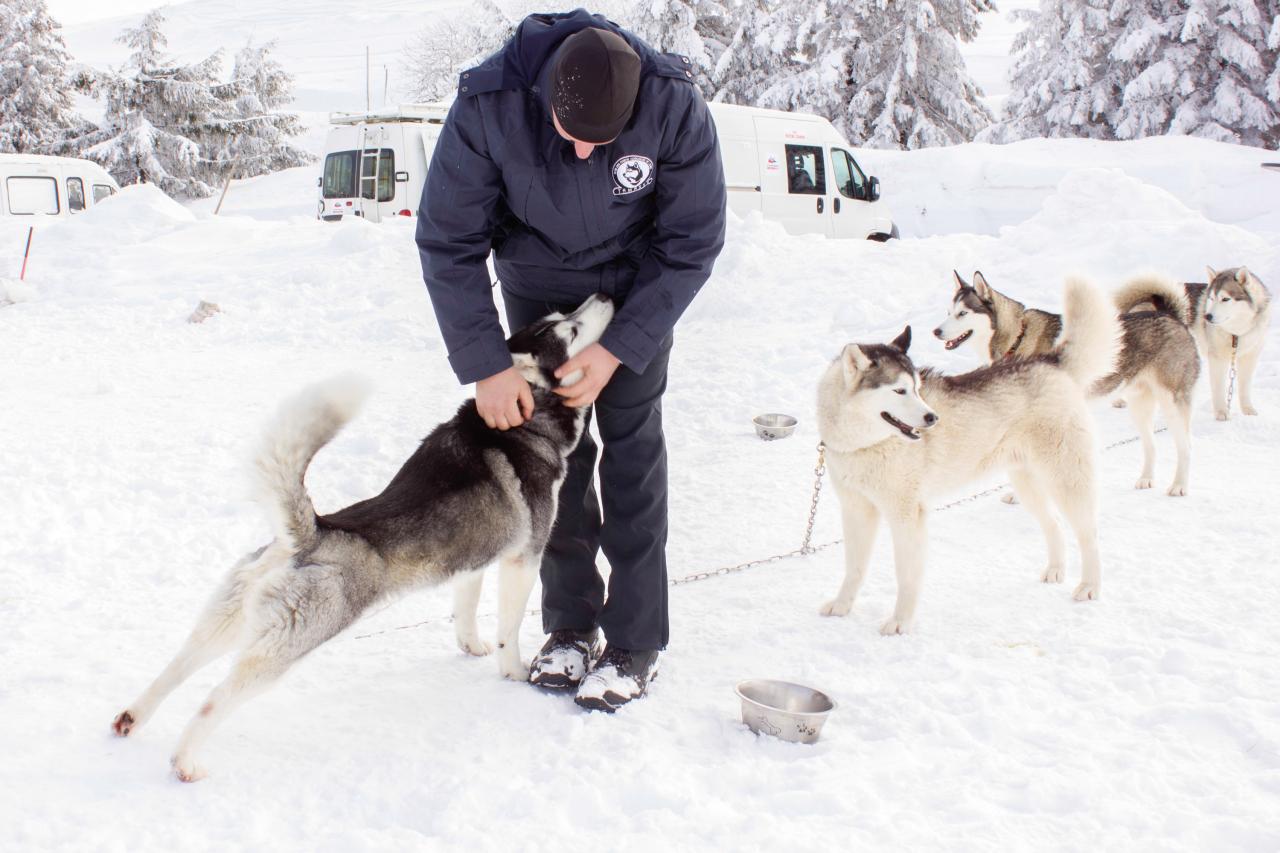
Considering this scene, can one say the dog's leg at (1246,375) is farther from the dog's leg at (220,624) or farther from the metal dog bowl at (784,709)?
the dog's leg at (220,624)

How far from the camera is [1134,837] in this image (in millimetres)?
1979

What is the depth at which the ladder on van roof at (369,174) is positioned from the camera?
14.1m

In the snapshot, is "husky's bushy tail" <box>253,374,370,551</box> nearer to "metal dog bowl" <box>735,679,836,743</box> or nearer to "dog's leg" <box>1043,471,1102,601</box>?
"metal dog bowl" <box>735,679,836,743</box>

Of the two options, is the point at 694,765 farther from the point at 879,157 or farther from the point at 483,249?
the point at 879,157

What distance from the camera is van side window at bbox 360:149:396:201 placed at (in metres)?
14.0

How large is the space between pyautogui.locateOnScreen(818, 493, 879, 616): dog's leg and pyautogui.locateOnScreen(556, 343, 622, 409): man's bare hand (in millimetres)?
1354

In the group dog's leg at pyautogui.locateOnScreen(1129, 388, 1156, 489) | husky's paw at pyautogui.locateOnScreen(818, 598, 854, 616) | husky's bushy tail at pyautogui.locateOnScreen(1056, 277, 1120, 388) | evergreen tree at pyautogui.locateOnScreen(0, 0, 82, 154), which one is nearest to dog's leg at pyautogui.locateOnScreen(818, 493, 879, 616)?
husky's paw at pyautogui.locateOnScreen(818, 598, 854, 616)

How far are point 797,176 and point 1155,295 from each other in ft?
30.1

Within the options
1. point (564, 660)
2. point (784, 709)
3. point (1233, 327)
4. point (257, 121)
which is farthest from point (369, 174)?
point (257, 121)

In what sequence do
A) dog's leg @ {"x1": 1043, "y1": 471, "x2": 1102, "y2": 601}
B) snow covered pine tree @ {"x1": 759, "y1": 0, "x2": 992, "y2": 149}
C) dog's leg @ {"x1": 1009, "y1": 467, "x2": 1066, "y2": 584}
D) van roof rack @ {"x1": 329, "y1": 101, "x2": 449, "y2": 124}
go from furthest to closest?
snow covered pine tree @ {"x1": 759, "y1": 0, "x2": 992, "y2": 149}
van roof rack @ {"x1": 329, "y1": 101, "x2": 449, "y2": 124}
dog's leg @ {"x1": 1009, "y1": 467, "x2": 1066, "y2": 584}
dog's leg @ {"x1": 1043, "y1": 471, "x2": 1102, "y2": 601}

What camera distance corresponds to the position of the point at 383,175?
46.3 ft

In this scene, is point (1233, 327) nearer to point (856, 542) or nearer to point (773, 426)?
point (773, 426)

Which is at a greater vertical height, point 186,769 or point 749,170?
point 749,170

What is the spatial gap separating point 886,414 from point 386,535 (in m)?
1.94
